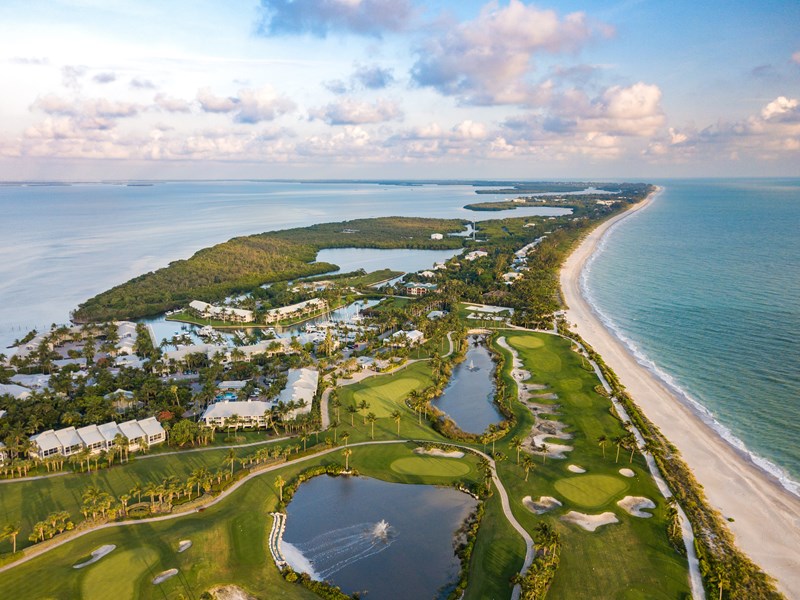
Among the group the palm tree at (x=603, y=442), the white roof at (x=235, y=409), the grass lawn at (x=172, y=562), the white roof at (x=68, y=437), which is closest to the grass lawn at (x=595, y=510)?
the palm tree at (x=603, y=442)

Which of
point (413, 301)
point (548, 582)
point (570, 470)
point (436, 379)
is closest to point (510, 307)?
point (413, 301)

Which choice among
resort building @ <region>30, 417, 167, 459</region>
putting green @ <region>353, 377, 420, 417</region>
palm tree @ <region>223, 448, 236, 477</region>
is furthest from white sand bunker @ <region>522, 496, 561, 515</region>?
resort building @ <region>30, 417, 167, 459</region>

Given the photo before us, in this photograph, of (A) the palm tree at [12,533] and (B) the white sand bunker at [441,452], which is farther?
(B) the white sand bunker at [441,452]

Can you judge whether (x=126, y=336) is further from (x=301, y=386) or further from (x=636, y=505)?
(x=636, y=505)

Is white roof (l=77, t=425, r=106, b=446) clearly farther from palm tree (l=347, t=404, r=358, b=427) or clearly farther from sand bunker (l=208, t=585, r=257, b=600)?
sand bunker (l=208, t=585, r=257, b=600)

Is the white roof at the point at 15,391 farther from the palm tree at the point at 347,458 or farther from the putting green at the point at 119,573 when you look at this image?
the palm tree at the point at 347,458

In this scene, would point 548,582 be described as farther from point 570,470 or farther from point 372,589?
point 570,470
